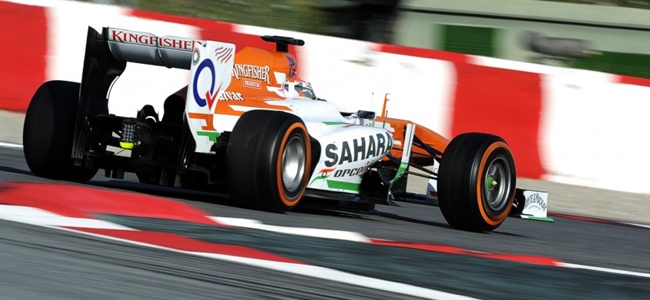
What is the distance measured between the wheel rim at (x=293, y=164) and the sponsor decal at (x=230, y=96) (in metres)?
0.62

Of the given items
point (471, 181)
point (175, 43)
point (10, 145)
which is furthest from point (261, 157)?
point (10, 145)

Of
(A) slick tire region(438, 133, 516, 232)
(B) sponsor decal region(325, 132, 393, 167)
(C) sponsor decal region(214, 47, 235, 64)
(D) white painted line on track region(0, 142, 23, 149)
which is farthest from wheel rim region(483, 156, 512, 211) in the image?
(D) white painted line on track region(0, 142, 23, 149)

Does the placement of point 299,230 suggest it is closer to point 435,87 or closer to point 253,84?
point 253,84

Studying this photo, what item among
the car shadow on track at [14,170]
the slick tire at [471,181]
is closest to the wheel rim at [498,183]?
the slick tire at [471,181]

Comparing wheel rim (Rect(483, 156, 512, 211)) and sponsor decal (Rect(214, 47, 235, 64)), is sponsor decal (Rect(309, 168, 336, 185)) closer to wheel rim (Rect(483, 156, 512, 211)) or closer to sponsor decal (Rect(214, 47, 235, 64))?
sponsor decal (Rect(214, 47, 235, 64))

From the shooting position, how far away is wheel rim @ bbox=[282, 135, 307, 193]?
257 inches

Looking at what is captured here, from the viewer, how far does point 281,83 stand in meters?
7.48

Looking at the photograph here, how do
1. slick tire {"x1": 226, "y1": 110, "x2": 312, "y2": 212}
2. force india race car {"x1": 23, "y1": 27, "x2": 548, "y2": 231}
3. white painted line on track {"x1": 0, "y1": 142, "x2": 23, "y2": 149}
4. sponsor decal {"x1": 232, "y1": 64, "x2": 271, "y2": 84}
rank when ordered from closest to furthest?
slick tire {"x1": 226, "y1": 110, "x2": 312, "y2": 212} → force india race car {"x1": 23, "y1": 27, "x2": 548, "y2": 231} → sponsor decal {"x1": 232, "y1": 64, "x2": 271, "y2": 84} → white painted line on track {"x1": 0, "y1": 142, "x2": 23, "y2": 149}

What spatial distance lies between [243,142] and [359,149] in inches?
43.3

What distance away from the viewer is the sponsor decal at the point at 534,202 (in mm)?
7921

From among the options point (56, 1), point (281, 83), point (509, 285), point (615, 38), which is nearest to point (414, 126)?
point (281, 83)

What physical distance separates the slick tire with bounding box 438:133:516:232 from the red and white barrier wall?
2.83 m

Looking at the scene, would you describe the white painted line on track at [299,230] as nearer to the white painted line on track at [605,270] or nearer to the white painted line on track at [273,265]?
the white painted line on track at [273,265]

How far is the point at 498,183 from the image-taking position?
7.45 meters
